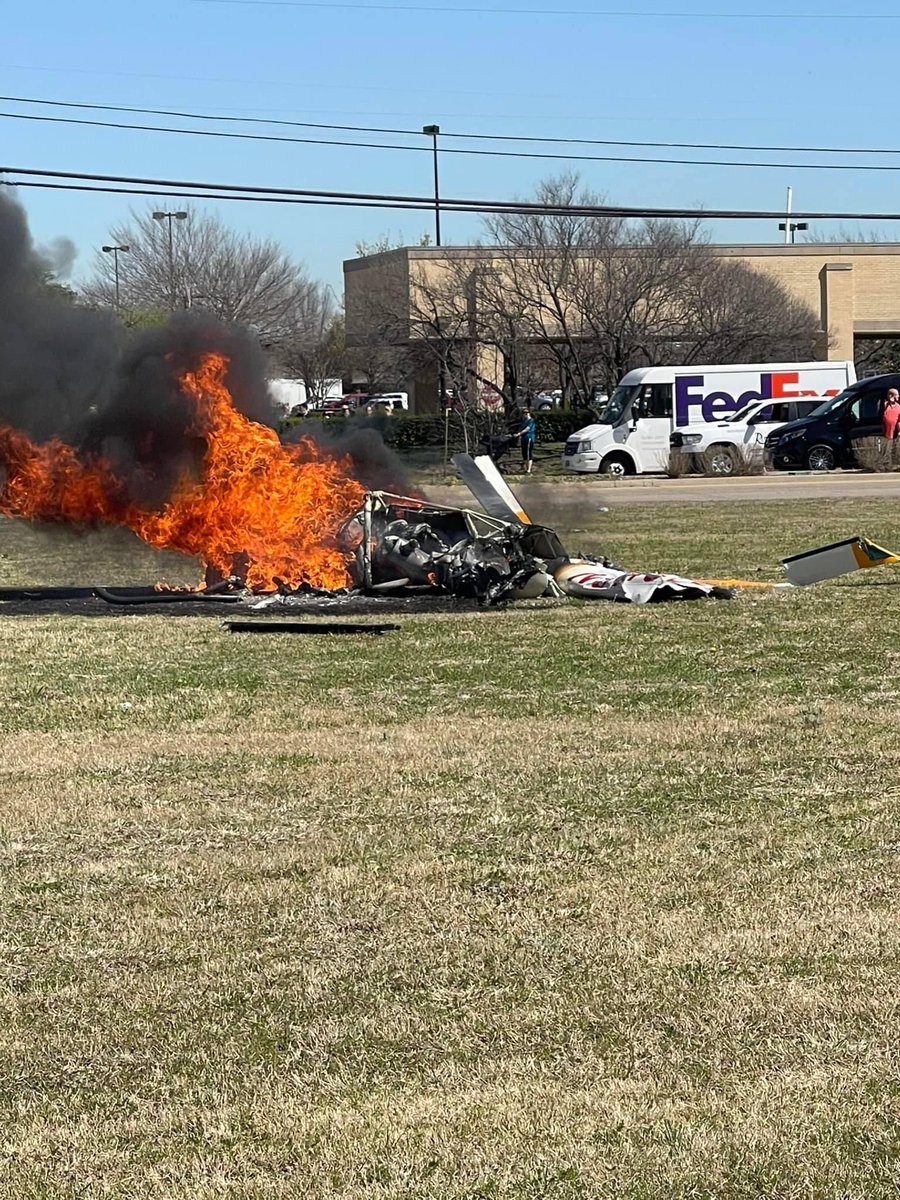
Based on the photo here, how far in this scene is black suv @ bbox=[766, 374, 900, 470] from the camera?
113 feet

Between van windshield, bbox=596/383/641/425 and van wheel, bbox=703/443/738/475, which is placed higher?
van windshield, bbox=596/383/641/425

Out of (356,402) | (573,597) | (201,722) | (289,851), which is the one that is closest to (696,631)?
(573,597)

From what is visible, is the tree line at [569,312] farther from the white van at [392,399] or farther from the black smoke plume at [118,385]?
the black smoke plume at [118,385]

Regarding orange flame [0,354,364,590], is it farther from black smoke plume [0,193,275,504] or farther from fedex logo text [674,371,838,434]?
→ fedex logo text [674,371,838,434]

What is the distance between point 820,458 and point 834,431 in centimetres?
69

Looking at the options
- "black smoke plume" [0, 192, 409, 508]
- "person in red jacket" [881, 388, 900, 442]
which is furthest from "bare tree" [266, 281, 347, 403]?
"black smoke plume" [0, 192, 409, 508]

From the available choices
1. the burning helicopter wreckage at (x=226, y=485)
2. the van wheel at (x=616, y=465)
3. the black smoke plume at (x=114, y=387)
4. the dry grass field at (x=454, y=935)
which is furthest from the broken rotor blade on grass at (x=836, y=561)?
the van wheel at (x=616, y=465)

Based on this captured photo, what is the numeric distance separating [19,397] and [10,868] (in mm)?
8552

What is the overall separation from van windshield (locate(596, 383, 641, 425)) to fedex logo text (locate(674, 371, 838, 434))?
46.0 inches

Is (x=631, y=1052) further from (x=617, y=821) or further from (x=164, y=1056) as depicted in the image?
(x=617, y=821)

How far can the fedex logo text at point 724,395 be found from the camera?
3722cm

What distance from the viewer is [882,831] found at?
6125 millimetres

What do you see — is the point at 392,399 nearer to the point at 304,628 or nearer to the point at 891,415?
the point at 891,415

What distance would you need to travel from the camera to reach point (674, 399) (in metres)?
37.2
